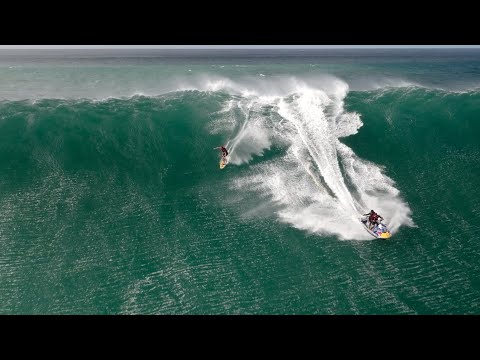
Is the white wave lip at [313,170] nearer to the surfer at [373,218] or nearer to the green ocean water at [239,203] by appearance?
the green ocean water at [239,203]

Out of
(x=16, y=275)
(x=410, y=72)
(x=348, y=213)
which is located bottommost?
(x=16, y=275)

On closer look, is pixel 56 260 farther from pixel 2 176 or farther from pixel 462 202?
pixel 462 202

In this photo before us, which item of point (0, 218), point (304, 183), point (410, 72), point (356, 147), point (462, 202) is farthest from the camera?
point (410, 72)

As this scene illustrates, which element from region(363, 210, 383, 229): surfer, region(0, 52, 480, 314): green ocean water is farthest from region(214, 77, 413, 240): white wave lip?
region(363, 210, 383, 229): surfer

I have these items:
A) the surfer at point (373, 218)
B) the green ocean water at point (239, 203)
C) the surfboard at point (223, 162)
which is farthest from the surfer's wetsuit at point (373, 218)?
the surfboard at point (223, 162)

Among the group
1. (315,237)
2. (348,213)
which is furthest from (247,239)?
(348,213)

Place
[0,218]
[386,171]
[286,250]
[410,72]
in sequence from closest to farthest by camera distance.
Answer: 1. [286,250]
2. [0,218]
3. [386,171]
4. [410,72]
